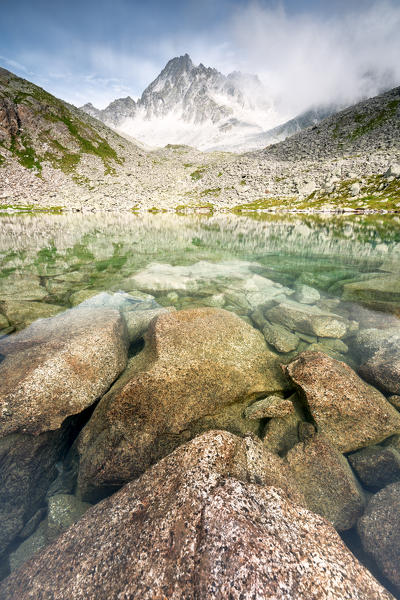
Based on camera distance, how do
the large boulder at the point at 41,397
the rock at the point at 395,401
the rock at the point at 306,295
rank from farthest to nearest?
1. the rock at the point at 306,295
2. the rock at the point at 395,401
3. the large boulder at the point at 41,397

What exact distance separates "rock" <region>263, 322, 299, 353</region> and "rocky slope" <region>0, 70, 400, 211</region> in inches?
4728

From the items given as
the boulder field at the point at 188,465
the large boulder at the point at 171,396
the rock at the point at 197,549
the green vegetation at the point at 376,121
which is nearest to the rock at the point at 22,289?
the boulder field at the point at 188,465

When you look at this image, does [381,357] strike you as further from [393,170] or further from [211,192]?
[211,192]

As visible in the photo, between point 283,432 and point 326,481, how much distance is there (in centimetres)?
135

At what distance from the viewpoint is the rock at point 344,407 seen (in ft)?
22.2

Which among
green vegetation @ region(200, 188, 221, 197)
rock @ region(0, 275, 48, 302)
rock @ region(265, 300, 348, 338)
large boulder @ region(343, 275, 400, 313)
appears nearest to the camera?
rock @ region(265, 300, 348, 338)

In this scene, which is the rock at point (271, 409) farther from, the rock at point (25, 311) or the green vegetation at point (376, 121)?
the green vegetation at point (376, 121)

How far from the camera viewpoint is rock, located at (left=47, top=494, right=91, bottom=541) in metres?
5.68

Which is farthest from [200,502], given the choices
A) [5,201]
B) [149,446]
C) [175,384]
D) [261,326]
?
[5,201]

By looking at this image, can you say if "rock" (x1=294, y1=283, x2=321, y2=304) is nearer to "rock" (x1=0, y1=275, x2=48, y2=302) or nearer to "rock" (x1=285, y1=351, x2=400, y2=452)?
"rock" (x1=285, y1=351, x2=400, y2=452)

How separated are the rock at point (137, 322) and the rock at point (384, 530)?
8542mm

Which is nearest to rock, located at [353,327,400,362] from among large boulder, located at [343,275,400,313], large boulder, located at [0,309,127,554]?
large boulder, located at [343,275,400,313]

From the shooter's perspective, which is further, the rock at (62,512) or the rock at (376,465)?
the rock at (376,465)

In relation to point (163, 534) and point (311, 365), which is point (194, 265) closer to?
point (311, 365)
